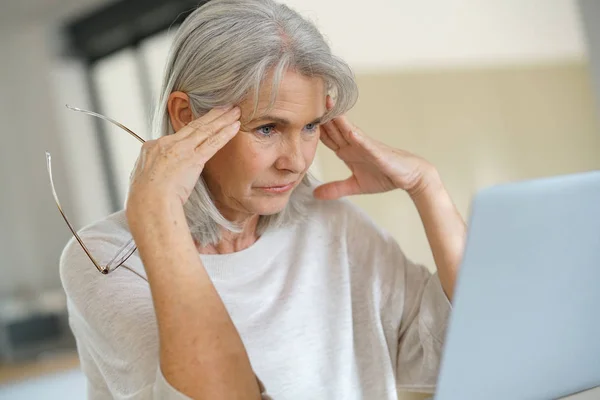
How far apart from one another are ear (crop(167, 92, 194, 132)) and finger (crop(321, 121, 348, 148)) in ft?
0.91

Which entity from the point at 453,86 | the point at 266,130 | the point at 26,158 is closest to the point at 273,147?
the point at 266,130

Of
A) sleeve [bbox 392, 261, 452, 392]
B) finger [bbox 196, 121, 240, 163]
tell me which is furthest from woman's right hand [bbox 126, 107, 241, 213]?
sleeve [bbox 392, 261, 452, 392]

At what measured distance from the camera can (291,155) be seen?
3.97ft

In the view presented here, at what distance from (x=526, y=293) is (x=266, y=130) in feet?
1.78

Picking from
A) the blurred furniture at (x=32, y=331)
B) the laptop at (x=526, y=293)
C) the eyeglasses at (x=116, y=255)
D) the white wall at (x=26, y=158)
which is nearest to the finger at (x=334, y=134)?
the eyeglasses at (x=116, y=255)

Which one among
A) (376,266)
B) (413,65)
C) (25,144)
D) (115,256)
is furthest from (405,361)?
(25,144)

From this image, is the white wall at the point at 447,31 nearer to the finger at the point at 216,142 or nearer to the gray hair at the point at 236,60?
the gray hair at the point at 236,60

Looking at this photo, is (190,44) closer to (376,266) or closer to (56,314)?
(376,266)

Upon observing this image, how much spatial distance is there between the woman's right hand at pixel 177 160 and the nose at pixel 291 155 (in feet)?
0.30

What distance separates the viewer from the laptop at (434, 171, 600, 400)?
0.74 metres

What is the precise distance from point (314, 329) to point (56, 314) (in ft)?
13.7

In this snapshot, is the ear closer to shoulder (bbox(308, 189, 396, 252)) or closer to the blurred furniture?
shoulder (bbox(308, 189, 396, 252))

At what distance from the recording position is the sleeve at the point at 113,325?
104 cm

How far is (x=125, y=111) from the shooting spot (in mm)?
5402
